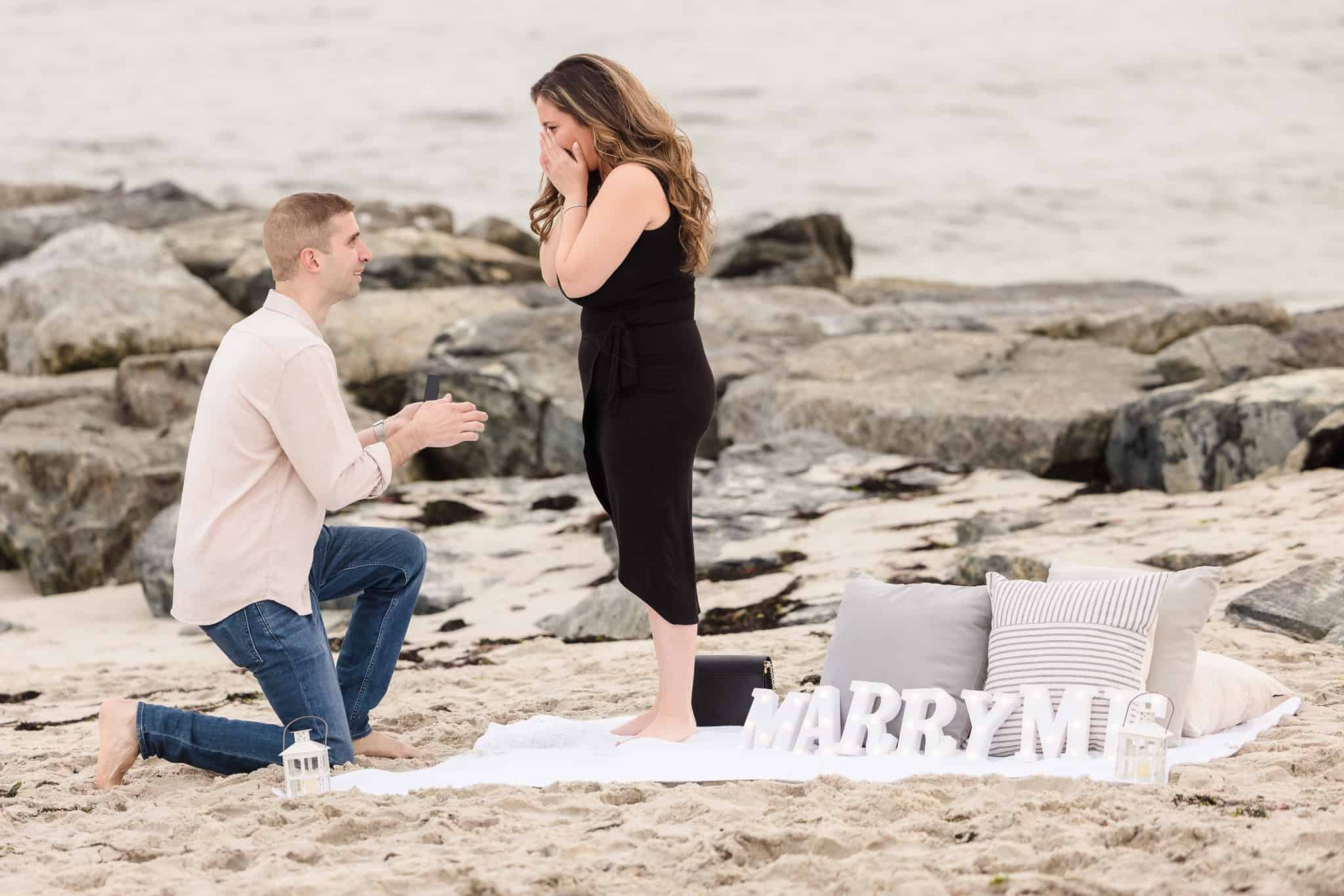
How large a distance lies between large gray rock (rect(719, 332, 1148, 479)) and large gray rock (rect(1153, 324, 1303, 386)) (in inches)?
6.9

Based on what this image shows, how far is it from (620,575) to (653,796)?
0.73 meters

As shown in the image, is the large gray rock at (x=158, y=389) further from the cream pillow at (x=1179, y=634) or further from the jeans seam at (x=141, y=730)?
the cream pillow at (x=1179, y=634)

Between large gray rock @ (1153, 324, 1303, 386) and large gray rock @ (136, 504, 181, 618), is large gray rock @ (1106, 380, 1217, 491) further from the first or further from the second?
large gray rock @ (136, 504, 181, 618)

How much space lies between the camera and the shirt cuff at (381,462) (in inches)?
125

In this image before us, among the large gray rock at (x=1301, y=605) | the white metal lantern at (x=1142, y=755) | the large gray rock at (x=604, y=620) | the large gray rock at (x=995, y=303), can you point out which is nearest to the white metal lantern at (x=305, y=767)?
the white metal lantern at (x=1142, y=755)

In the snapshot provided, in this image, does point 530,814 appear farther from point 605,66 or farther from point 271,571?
point 605,66

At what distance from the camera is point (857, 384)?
26.2ft

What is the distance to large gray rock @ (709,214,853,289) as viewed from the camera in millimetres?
12172

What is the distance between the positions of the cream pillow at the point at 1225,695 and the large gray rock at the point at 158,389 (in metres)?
6.45

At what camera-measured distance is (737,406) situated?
8.00 meters

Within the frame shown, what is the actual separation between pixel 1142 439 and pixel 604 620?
3.14 metres

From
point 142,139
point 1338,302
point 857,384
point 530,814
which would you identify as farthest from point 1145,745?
point 142,139

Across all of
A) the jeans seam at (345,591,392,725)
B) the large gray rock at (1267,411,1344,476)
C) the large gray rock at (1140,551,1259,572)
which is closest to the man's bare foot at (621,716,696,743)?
the jeans seam at (345,591,392,725)

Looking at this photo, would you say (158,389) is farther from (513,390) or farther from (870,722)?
(870,722)
